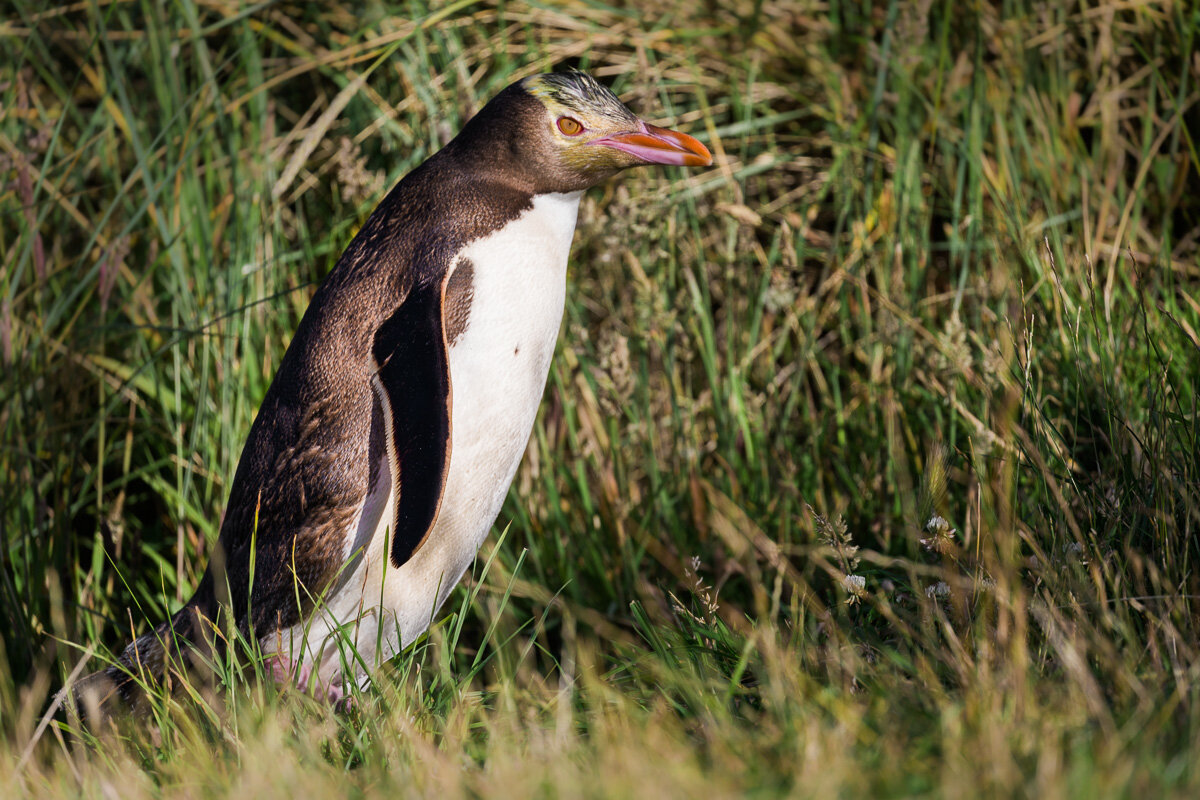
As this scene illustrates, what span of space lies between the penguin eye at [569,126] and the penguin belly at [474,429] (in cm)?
13

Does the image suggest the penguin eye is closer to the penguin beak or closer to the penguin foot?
the penguin beak

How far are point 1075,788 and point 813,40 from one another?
287cm

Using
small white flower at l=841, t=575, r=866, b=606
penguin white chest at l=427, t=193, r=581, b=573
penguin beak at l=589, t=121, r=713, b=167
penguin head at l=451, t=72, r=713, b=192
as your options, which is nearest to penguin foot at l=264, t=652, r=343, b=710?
penguin white chest at l=427, t=193, r=581, b=573

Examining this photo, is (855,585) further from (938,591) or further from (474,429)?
(474,429)

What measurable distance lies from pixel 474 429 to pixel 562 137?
595 mm

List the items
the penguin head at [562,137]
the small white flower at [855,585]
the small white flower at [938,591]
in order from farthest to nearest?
the penguin head at [562,137] < the small white flower at [938,591] < the small white flower at [855,585]

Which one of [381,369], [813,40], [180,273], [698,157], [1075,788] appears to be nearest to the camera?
[1075,788]

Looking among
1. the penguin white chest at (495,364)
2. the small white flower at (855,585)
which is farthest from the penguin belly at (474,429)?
the small white flower at (855,585)

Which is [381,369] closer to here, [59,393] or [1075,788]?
[1075,788]

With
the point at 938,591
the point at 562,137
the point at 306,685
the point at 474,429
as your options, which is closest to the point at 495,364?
the point at 474,429

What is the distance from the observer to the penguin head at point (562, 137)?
203 centimetres

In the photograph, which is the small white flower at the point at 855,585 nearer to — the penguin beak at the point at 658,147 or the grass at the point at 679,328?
the grass at the point at 679,328

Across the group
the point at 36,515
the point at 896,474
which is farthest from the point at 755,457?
the point at 36,515

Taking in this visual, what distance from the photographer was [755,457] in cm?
287
